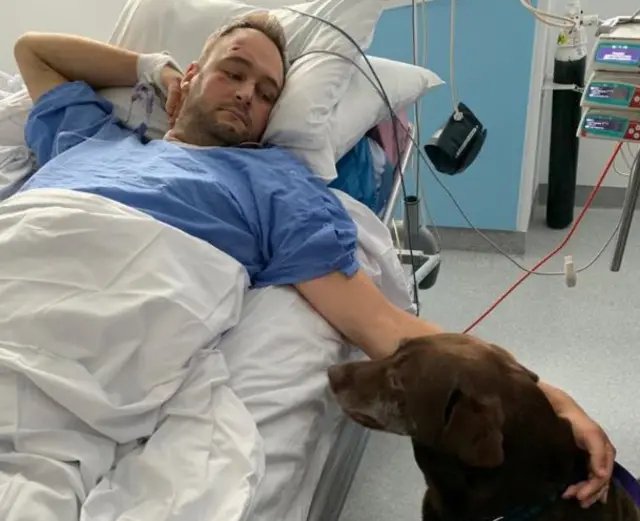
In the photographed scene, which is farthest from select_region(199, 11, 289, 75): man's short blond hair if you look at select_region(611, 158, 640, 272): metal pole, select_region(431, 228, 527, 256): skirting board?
select_region(431, 228, 527, 256): skirting board

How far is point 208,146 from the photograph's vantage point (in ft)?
5.63

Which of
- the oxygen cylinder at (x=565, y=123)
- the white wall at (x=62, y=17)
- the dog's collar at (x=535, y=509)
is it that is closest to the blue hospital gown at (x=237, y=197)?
the dog's collar at (x=535, y=509)

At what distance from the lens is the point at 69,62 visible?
76.9 inches

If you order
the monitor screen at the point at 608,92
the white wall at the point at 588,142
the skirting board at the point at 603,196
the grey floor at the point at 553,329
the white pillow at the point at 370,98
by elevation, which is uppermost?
the monitor screen at the point at 608,92

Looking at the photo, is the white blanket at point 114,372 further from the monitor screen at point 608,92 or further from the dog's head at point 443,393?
the monitor screen at point 608,92

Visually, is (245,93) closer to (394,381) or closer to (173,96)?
(173,96)

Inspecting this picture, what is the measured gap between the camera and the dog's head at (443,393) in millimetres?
1101

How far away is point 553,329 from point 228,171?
1289 millimetres

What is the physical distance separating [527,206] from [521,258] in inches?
7.4

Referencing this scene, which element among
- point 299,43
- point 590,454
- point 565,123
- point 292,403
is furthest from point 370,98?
point 565,123

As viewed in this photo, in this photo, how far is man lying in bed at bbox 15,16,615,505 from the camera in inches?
54.7

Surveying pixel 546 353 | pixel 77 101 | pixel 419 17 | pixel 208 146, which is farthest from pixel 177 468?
pixel 419 17

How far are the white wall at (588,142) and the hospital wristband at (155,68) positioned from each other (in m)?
1.45

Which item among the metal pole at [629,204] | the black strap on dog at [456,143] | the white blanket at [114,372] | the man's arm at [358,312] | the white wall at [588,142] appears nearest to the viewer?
the white blanket at [114,372]
